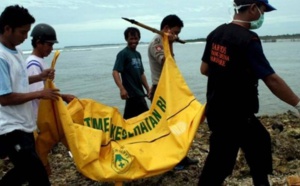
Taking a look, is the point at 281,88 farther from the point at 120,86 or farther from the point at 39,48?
the point at 120,86

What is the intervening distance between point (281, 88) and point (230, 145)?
2.58 ft

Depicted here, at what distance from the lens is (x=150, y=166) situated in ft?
14.5

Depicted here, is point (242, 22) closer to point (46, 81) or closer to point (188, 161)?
point (46, 81)

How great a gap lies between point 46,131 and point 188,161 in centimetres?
216

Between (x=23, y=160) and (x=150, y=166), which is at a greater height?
(x=23, y=160)

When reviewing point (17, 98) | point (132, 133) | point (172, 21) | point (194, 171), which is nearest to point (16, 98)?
point (17, 98)

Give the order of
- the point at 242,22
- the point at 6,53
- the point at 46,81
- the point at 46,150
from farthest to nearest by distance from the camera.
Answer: the point at 46,150, the point at 46,81, the point at 242,22, the point at 6,53

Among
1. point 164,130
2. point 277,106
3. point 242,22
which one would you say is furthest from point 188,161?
point 277,106

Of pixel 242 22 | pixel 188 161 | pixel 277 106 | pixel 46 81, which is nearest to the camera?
pixel 242 22

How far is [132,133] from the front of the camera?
4.93 m

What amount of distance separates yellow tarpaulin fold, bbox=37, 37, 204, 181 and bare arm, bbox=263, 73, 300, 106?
1.13m

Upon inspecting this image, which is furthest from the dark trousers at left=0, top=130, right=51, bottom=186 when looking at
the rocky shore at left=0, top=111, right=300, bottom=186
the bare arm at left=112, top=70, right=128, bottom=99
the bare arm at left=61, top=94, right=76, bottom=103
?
the bare arm at left=112, top=70, right=128, bottom=99

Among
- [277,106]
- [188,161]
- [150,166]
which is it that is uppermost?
[150,166]

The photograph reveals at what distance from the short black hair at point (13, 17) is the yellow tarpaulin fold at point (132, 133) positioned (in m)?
1.01
